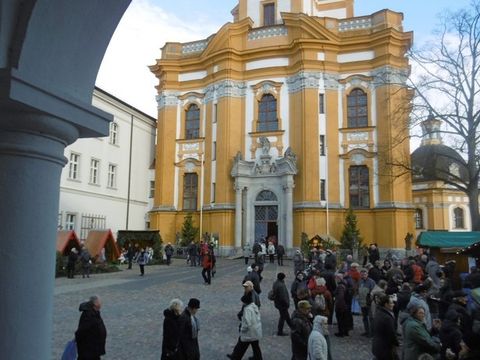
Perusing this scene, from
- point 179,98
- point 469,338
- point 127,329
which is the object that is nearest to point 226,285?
point 127,329

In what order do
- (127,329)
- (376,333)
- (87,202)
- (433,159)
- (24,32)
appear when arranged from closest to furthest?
(24,32)
(376,333)
(127,329)
(433,159)
(87,202)

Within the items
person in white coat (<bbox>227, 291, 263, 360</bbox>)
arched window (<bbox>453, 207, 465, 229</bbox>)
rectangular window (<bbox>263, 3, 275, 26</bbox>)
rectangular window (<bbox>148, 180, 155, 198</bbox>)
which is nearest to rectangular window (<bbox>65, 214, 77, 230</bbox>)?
rectangular window (<bbox>148, 180, 155, 198</bbox>)

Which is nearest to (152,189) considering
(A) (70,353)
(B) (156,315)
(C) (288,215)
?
(C) (288,215)

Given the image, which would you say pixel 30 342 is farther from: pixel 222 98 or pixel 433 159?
pixel 222 98

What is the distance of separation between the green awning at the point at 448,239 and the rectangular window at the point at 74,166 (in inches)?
969

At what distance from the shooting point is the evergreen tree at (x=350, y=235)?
109 ft

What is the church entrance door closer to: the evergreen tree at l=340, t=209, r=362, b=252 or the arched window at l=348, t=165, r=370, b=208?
the evergreen tree at l=340, t=209, r=362, b=252

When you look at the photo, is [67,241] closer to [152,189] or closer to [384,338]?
[152,189]

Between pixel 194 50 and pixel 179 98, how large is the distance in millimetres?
4747

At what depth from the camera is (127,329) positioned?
11320mm

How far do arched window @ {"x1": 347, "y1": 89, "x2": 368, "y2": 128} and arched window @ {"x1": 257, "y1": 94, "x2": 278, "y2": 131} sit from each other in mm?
5889

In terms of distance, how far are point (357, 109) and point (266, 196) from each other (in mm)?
9948

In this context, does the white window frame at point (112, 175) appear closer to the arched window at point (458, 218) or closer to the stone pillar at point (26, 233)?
the stone pillar at point (26, 233)

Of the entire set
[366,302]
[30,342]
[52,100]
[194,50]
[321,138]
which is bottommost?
[366,302]
